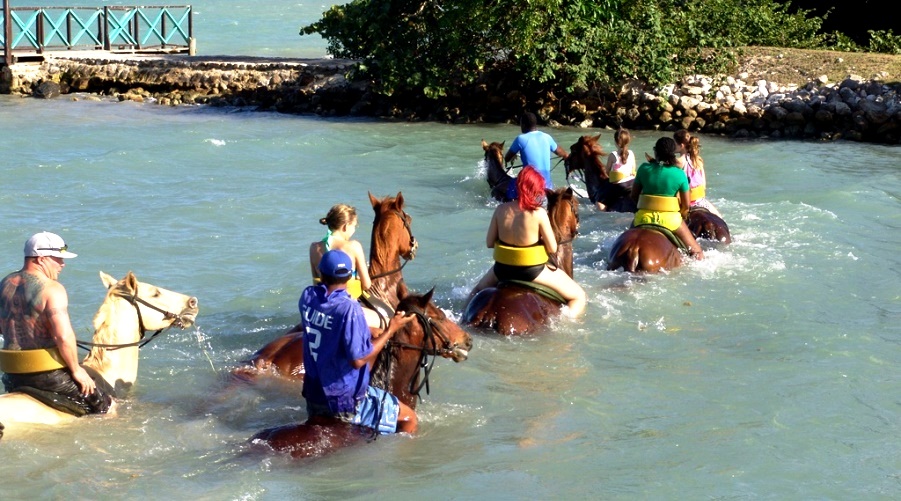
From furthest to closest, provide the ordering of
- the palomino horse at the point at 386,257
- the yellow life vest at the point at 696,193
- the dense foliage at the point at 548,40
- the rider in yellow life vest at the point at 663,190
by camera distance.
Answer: the dense foliage at the point at 548,40
the yellow life vest at the point at 696,193
the rider in yellow life vest at the point at 663,190
the palomino horse at the point at 386,257

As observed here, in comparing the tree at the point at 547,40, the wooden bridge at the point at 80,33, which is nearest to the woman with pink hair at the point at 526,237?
the tree at the point at 547,40

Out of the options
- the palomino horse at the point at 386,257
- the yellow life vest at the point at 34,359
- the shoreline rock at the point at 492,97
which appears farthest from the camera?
the shoreline rock at the point at 492,97

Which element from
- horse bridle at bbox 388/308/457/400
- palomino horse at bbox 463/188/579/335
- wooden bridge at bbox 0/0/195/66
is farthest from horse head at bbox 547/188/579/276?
wooden bridge at bbox 0/0/195/66

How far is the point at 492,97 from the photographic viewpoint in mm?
23516

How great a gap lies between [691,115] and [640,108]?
40.5 inches

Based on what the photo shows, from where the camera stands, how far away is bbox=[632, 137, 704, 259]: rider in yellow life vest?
11.3m

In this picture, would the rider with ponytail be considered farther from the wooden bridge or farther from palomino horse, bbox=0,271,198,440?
the wooden bridge

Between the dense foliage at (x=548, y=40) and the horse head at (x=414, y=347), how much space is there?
15.1m

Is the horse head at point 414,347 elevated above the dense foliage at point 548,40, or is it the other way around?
the dense foliage at point 548,40

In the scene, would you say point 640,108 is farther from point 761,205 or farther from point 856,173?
point 761,205

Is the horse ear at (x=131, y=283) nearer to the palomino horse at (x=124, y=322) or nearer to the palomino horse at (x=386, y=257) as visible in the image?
the palomino horse at (x=124, y=322)

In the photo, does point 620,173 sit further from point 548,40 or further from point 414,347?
point 414,347

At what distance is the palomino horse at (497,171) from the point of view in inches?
604

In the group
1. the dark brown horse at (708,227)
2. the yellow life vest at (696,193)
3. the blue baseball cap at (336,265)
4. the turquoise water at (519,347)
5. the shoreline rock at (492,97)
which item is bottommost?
the turquoise water at (519,347)
